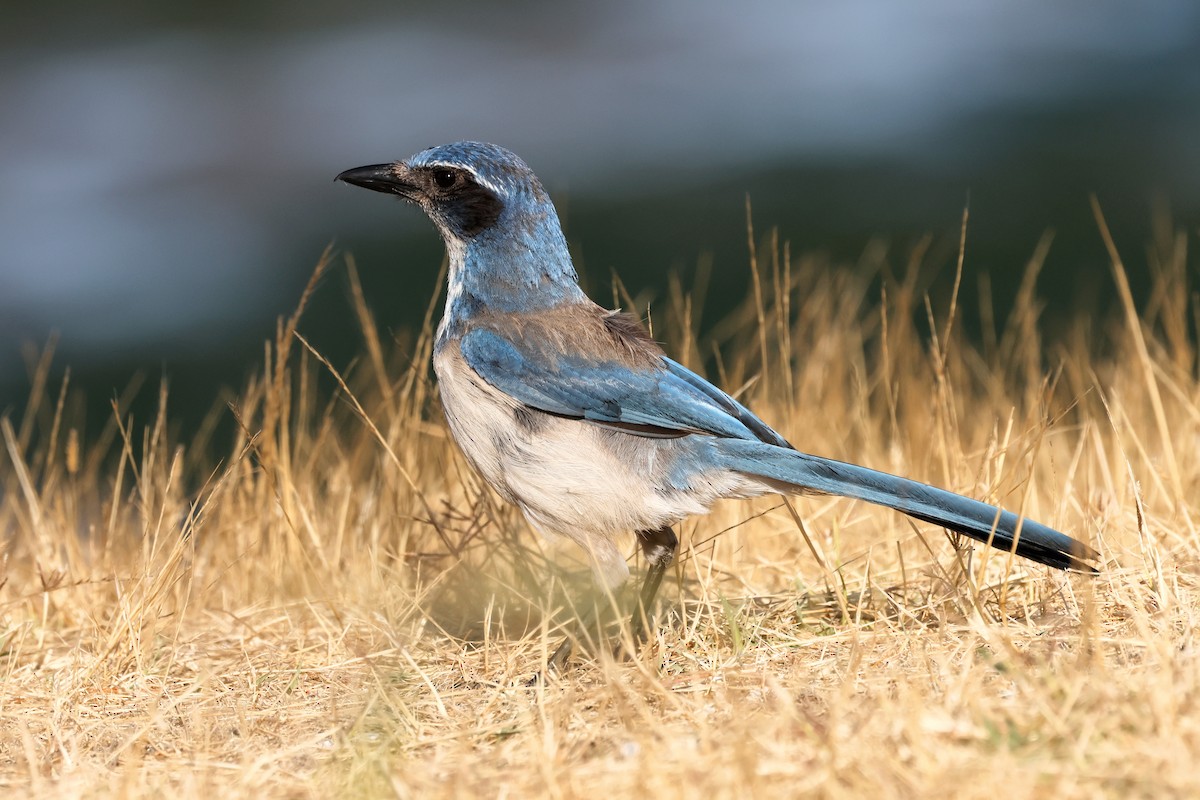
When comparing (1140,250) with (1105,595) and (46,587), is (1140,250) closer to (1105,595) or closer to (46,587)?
(1105,595)

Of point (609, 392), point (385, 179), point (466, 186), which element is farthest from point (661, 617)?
point (385, 179)

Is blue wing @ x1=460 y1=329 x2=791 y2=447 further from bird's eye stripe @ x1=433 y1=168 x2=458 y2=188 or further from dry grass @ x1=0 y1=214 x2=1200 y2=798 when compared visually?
bird's eye stripe @ x1=433 y1=168 x2=458 y2=188

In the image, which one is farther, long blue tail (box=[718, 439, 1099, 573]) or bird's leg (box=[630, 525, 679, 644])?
bird's leg (box=[630, 525, 679, 644])

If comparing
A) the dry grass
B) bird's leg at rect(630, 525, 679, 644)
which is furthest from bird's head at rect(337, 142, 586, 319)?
bird's leg at rect(630, 525, 679, 644)

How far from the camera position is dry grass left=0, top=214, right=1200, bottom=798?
9.32ft

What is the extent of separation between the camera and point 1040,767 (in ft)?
8.57

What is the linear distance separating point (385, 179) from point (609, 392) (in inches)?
49.2

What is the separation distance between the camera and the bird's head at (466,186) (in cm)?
466

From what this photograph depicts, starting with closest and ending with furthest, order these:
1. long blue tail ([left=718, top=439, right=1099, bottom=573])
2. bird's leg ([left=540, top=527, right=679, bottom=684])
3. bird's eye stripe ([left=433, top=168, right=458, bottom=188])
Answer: long blue tail ([left=718, top=439, right=1099, bottom=573]) → bird's leg ([left=540, top=527, right=679, bottom=684]) → bird's eye stripe ([left=433, top=168, right=458, bottom=188])

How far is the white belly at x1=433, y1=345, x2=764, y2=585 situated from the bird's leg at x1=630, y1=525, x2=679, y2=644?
16cm

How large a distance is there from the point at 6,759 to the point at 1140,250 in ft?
46.5

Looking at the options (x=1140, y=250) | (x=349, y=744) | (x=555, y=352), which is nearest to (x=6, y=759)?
(x=349, y=744)

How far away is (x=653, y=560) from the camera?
14.7 ft

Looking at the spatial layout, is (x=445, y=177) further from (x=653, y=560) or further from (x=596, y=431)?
(x=653, y=560)
